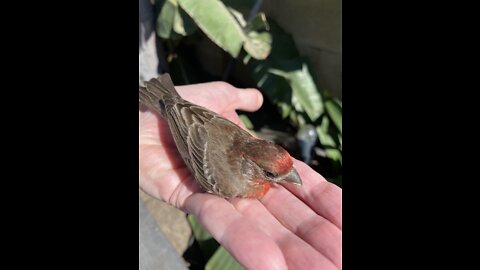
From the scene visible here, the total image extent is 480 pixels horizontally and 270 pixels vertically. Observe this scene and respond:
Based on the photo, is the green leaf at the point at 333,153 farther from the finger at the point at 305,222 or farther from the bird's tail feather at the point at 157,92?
the bird's tail feather at the point at 157,92

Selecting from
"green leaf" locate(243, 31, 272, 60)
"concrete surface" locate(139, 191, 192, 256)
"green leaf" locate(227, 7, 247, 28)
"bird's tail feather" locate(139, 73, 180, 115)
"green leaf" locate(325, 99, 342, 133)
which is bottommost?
"concrete surface" locate(139, 191, 192, 256)

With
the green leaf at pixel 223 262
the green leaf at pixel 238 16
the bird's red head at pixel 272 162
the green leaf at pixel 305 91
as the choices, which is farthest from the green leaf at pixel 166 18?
the green leaf at pixel 223 262

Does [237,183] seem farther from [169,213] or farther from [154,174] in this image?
[169,213]

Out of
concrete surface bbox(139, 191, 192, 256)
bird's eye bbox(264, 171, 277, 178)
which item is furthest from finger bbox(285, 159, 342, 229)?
concrete surface bbox(139, 191, 192, 256)

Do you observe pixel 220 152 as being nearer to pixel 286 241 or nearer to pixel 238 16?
pixel 286 241

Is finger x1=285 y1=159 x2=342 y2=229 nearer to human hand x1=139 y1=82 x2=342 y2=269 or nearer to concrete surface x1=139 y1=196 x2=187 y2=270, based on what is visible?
human hand x1=139 y1=82 x2=342 y2=269
